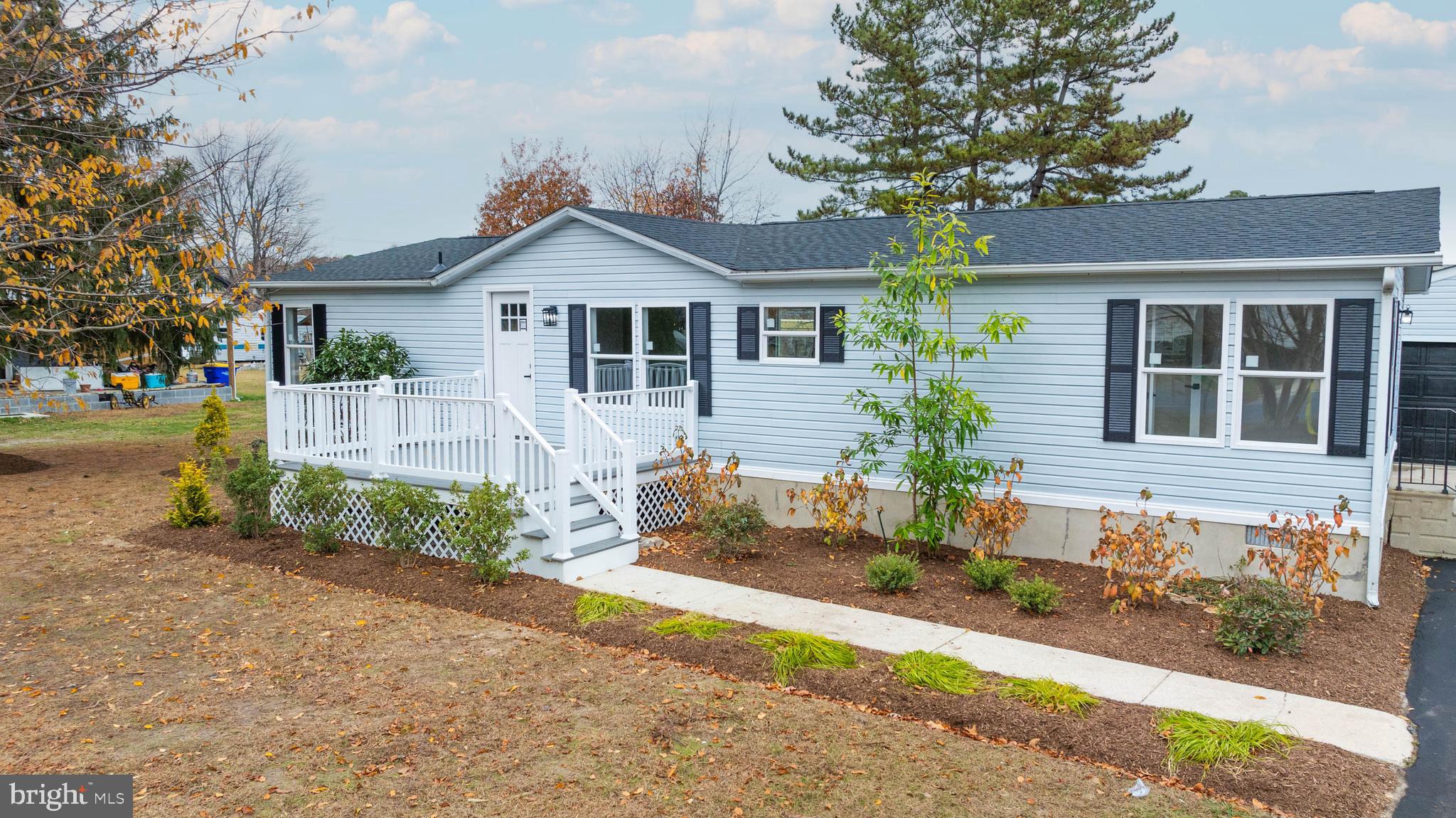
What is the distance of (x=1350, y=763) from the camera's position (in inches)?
194

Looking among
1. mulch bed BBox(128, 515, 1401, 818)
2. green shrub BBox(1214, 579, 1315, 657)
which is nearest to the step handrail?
mulch bed BBox(128, 515, 1401, 818)

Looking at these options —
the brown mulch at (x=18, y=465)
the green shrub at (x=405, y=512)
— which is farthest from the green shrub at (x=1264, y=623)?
the brown mulch at (x=18, y=465)

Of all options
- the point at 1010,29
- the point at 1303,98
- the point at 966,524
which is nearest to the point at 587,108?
the point at 1010,29

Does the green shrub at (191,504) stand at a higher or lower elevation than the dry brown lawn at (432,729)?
higher

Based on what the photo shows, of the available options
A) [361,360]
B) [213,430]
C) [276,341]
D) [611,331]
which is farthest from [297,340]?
[611,331]

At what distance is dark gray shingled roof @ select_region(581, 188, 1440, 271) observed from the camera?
26.4ft

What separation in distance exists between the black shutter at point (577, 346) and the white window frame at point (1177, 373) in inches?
250

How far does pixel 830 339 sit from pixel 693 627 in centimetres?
426

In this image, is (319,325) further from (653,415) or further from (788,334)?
(788,334)

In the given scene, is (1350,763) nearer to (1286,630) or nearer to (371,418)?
(1286,630)

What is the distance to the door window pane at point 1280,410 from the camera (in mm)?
8078

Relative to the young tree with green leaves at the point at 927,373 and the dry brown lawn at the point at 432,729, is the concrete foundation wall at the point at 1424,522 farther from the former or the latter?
the dry brown lawn at the point at 432,729

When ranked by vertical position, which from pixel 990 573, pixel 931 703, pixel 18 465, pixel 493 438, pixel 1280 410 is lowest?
pixel 931 703

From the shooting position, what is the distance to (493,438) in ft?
29.7
